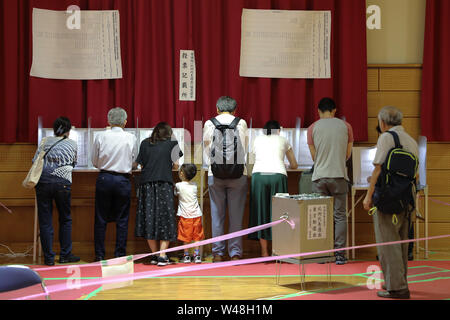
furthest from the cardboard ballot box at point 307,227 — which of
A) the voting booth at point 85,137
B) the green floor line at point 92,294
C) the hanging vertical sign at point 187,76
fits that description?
the hanging vertical sign at point 187,76

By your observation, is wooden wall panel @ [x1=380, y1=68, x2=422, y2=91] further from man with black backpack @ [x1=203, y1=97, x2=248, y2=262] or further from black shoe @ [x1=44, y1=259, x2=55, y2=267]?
black shoe @ [x1=44, y1=259, x2=55, y2=267]

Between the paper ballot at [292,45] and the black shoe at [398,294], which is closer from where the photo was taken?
the black shoe at [398,294]

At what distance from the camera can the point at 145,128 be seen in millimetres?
5477

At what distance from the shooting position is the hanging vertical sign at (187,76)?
18.2ft

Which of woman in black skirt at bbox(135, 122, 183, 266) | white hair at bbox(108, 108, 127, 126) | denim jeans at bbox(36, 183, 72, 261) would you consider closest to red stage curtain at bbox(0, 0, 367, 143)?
white hair at bbox(108, 108, 127, 126)

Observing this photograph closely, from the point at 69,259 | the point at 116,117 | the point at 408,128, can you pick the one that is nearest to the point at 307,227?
the point at 116,117

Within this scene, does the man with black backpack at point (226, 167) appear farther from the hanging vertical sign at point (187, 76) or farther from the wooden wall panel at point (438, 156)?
the wooden wall panel at point (438, 156)

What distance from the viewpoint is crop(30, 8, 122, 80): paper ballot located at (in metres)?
5.50

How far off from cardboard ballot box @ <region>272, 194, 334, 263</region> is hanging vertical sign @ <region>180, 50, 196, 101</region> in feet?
6.32

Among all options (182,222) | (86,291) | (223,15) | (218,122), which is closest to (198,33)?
(223,15)

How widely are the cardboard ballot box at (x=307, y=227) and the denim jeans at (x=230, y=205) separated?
3.06 feet

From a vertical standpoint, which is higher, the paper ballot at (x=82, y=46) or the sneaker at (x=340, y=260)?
the paper ballot at (x=82, y=46)

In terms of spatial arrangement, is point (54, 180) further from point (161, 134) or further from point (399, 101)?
point (399, 101)

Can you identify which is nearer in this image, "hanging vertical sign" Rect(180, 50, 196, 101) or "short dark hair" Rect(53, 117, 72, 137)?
"short dark hair" Rect(53, 117, 72, 137)
